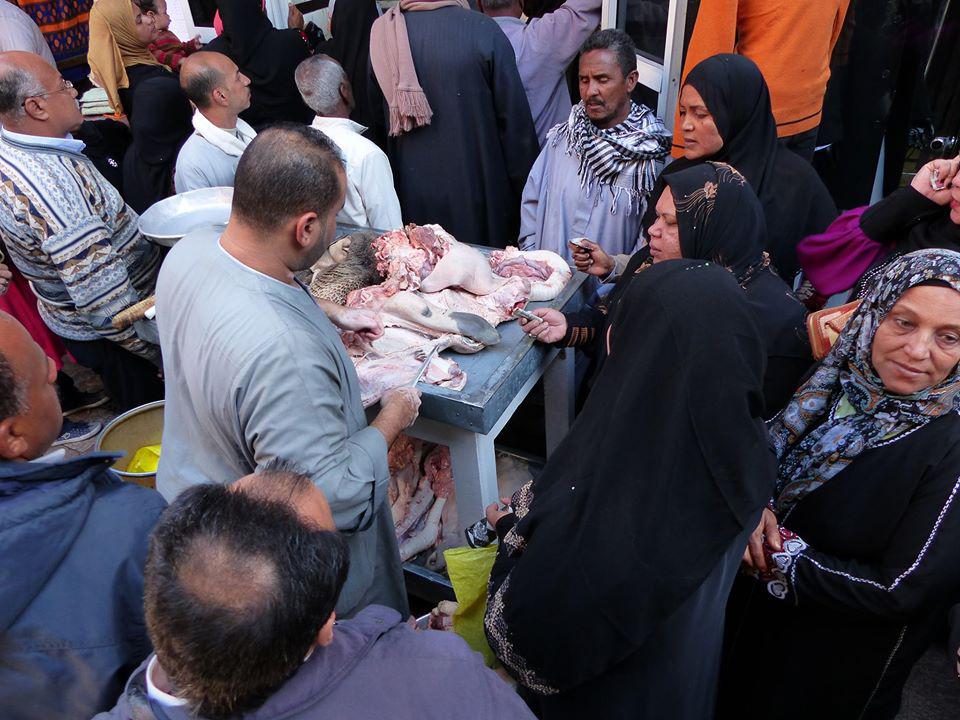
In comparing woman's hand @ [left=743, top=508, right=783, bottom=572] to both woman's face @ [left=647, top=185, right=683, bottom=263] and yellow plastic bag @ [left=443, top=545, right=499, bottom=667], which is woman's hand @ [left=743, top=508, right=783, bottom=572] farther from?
woman's face @ [left=647, top=185, right=683, bottom=263]

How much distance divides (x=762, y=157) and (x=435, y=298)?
1.69 meters

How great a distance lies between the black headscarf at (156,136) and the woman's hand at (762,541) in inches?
160

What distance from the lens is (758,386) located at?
1329 mm

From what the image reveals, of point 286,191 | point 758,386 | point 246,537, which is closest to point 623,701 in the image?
point 758,386

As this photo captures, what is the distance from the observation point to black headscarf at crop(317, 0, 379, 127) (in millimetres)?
Result: 4672

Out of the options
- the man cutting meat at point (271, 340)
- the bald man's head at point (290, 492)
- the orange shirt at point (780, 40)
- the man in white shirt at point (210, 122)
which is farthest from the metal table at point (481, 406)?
the man in white shirt at point (210, 122)

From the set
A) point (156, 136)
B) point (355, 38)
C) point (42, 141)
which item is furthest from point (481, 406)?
point (355, 38)

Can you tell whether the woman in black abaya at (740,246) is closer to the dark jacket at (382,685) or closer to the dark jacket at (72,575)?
the dark jacket at (382,685)

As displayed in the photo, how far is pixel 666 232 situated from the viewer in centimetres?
243

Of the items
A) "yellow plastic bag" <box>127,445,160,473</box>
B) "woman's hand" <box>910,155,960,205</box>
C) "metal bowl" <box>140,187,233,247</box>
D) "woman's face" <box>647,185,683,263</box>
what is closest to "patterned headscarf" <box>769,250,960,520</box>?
"woman's face" <box>647,185,683,263</box>

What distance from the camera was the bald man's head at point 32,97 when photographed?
2.79 metres

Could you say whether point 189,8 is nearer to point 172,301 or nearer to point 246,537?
point 172,301

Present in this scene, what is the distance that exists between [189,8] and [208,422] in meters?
6.01

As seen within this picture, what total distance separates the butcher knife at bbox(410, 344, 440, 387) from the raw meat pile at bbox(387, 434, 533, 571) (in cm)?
56
